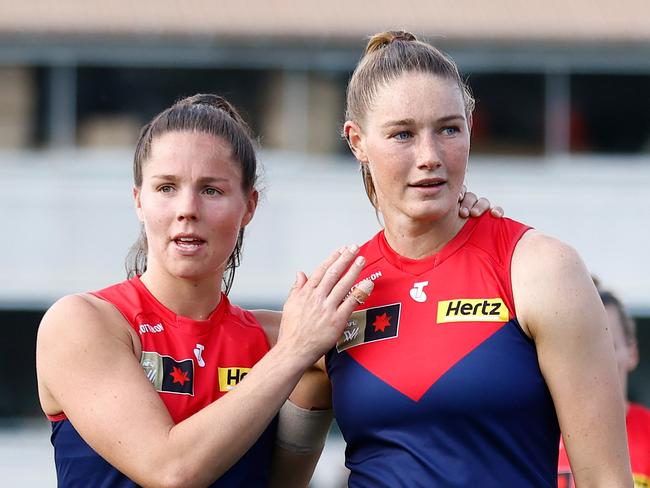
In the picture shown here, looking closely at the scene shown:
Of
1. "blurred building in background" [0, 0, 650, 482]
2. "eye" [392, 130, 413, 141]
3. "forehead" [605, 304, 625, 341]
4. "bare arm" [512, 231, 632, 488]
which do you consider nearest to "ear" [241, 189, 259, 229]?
"eye" [392, 130, 413, 141]

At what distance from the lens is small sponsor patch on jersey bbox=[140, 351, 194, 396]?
12.1 feet

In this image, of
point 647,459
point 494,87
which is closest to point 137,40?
point 494,87

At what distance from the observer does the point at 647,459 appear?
5234 mm

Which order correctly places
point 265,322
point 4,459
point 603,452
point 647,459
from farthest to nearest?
1. point 4,459
2. point 647,459
3. point 265,322
4. point 603,452

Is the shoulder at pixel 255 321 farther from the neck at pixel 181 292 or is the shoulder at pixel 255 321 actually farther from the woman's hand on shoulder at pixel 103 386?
the woman's hand on shoulder at pixel 103 386

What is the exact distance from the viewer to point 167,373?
3711 mm

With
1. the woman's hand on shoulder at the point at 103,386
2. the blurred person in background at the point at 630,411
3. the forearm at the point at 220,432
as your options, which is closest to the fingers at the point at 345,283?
the forearm at the point at 220,432

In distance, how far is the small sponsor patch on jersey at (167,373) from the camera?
3688 millimetres

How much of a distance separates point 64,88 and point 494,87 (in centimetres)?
551

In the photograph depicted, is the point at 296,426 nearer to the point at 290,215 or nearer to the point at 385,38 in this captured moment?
the point at 385,38

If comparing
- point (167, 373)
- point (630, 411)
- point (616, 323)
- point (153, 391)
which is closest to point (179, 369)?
point (167, 373)

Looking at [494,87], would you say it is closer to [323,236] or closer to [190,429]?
[323,236]

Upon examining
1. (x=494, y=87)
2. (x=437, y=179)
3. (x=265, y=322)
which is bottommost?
(x=265, y=322)

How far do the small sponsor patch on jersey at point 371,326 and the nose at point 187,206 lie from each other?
55 cm
